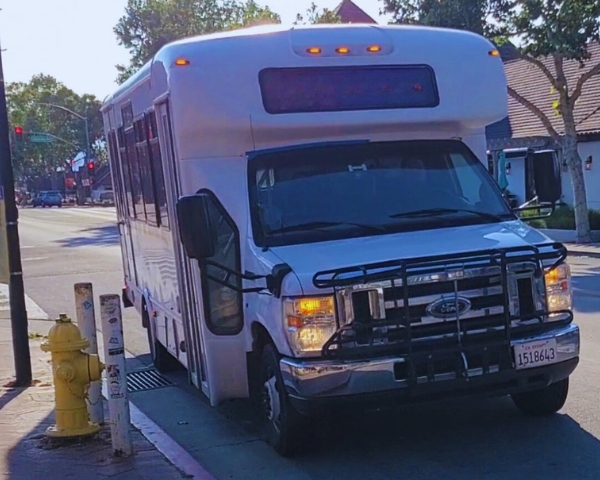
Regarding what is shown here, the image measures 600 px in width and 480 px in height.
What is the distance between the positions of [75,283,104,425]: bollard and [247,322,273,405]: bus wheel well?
127 cm

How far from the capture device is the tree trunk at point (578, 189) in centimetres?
2364

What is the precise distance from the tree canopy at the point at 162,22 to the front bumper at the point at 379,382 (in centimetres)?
5432

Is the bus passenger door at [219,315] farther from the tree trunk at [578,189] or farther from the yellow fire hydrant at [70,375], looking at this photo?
the tree trunk at [578,189]

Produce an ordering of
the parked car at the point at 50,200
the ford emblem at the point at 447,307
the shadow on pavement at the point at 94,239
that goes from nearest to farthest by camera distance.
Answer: the ford emblem at the point at 447,307 → the shadow on pavement at the point at 94,239 → the parked car at the point at 50,200

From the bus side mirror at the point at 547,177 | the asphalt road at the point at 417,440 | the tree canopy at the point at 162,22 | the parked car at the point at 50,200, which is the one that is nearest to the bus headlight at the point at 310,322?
the asphalt road at the point at 417,440

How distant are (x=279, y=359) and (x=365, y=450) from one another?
963mm

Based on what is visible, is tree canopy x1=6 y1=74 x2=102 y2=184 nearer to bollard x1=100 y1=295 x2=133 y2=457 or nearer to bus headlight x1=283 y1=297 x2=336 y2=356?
bollard x1=100 y1=295 x2=133 y2=457

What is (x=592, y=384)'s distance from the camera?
830 cm

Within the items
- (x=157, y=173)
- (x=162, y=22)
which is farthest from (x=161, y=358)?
(x=162, y=22)

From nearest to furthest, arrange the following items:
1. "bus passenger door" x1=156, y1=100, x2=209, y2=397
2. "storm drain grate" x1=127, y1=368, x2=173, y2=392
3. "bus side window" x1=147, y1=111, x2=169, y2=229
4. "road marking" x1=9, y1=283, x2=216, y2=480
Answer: "road marking" x1=9, y1=283, x2=216, y2=480
"bus passenger door" x1=156, y1=100, x2=209, y2=397
"bus side window" x1=147, y1=111, x2=169, y2=229
"storm drain grate" x1=127, y1=368, x2=173, y2=392

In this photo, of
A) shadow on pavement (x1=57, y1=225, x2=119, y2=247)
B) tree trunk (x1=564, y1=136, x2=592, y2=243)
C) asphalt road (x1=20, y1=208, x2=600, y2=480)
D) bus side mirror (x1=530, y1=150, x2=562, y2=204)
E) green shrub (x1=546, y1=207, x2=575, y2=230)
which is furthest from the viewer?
shadow on pavement (x1=57, y1=225, x2=119, y2=247)

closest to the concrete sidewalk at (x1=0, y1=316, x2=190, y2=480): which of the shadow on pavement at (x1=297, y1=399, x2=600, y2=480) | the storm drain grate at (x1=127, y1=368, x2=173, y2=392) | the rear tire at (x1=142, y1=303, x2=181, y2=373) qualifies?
the storm drain grate at (x1=127, y1=368, x2=173, y2=392)

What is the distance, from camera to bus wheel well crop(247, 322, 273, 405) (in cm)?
682

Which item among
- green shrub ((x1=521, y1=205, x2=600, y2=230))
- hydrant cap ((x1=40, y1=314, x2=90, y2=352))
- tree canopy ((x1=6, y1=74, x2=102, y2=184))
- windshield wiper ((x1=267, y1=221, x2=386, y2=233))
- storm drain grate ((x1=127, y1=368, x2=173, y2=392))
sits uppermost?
tree canopy ((x1=6, y1=74, x2=102, y2=184))
